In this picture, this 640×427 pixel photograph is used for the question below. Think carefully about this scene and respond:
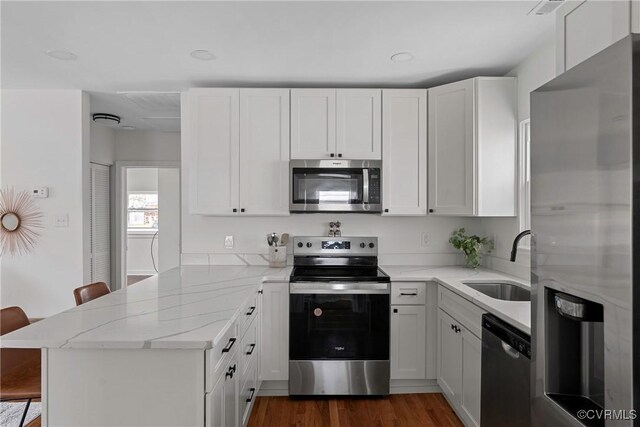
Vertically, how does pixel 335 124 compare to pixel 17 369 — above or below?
above

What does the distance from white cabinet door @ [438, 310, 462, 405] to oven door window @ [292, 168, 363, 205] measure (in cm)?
109

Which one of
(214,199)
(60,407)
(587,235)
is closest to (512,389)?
(587,235)

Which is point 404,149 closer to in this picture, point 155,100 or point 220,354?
point 220,354

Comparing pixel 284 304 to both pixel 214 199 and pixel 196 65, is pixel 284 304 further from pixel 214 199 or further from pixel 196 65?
pixel 196 65

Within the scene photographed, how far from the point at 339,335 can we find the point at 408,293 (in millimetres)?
583

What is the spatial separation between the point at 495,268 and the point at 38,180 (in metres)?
4.05

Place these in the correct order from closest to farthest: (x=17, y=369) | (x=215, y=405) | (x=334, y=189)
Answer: (x=215, y=405) → (x=17, y=369) → (x=334, y=189)

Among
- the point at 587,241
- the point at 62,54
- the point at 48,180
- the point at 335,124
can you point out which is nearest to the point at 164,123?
the point at 48,180

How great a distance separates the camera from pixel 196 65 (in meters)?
2.71

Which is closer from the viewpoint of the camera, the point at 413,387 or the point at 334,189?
the point at 413,387

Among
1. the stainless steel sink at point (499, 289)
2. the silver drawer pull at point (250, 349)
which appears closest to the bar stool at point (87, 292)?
the silver drawer pull at point (250, 349)

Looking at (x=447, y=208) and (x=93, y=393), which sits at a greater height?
(x=447, y=208)

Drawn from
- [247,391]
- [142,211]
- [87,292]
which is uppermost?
[142,211]

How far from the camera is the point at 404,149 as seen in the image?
301 centimetres
